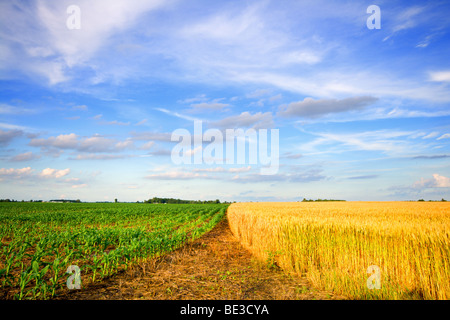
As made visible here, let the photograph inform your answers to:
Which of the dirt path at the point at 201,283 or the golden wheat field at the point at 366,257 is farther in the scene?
the dirt path at the point at 201,283

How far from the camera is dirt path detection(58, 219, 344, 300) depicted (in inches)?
229

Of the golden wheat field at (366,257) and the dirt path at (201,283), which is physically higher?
the golden wheat field at (366,257)

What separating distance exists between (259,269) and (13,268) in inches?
296

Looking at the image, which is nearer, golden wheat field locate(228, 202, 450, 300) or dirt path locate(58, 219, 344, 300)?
golden wheat field locate(228, 202, 450, 300)

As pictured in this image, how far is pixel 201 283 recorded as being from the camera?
6.61 m

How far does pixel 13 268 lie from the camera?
8.06m

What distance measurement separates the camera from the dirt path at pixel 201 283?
5.82 metres

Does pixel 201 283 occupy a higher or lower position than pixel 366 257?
lower

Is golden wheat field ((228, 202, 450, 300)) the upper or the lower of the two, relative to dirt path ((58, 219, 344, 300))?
upper
